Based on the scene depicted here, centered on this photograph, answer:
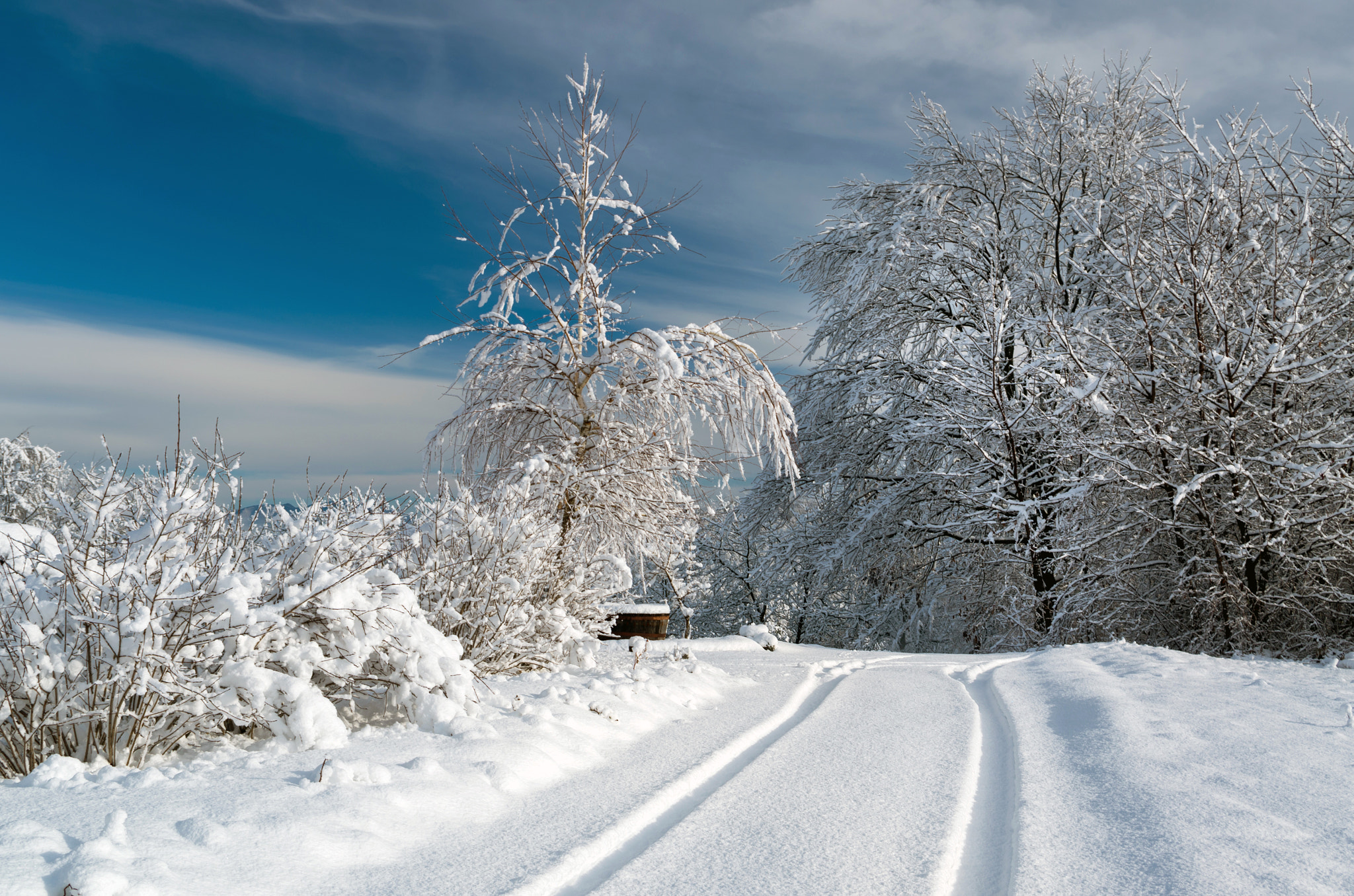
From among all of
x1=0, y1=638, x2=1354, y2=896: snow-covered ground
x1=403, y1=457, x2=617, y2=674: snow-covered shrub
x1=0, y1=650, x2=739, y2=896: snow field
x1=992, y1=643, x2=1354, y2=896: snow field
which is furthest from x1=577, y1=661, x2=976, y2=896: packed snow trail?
x1=403, y1=457, x2=617, y2=674: snow-covered shrub

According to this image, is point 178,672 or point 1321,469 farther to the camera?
point 1321,469

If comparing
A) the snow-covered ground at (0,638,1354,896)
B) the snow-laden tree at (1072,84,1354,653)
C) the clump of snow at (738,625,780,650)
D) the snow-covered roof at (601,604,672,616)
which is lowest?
the clump of snow at (738,625,780,650)

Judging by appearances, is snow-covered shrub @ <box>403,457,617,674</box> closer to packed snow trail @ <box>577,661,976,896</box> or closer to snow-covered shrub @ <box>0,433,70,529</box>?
packed snow trail @ <box>577,661,976,896</box>

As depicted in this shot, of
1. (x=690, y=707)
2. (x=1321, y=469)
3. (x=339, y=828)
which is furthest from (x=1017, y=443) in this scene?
(x=339, y=828)

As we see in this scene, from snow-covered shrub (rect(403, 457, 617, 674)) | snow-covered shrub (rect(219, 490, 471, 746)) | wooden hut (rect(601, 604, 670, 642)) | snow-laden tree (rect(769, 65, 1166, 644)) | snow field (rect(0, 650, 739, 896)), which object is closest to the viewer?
snow field (rect(0, 650, 739, 896))

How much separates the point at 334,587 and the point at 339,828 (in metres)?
1.33

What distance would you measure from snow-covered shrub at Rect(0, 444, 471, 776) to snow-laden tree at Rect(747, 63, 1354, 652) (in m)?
6.22

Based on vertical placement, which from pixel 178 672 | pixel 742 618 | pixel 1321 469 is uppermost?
pixel 1321 469

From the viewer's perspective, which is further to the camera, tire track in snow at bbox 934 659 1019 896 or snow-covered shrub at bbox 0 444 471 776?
snow-covered shrub at bbox 0 444 471 776

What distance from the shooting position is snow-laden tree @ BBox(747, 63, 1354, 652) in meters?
6.93

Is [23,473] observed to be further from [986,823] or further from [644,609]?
[986,823]

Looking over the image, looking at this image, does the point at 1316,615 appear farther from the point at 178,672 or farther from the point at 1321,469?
the point at 178,672

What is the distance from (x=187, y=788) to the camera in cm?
261

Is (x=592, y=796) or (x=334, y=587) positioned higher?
(x=334, y=587)
